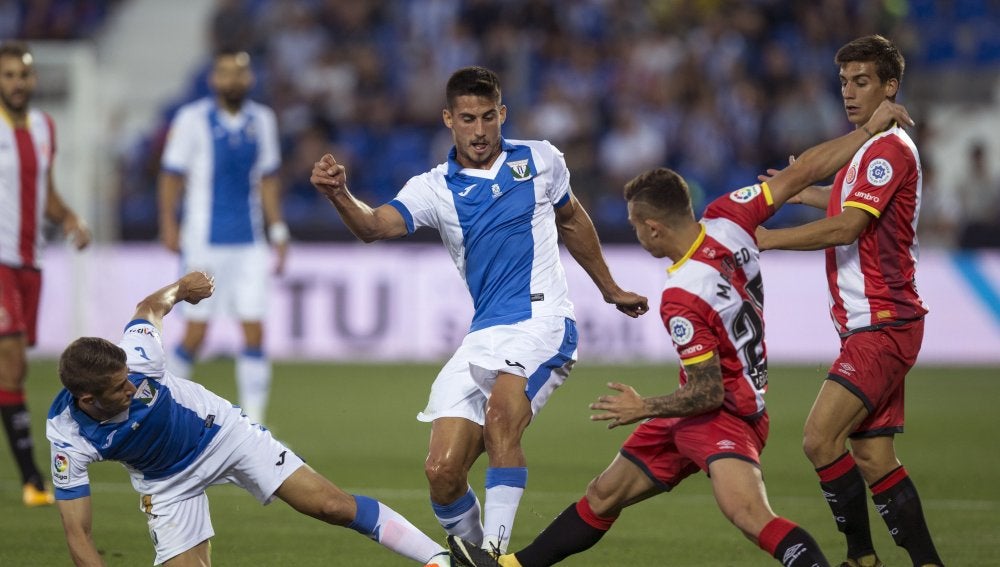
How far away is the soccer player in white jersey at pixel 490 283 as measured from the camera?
589 centimetres

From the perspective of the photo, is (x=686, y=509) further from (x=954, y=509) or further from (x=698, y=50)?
(x=698, y=50)

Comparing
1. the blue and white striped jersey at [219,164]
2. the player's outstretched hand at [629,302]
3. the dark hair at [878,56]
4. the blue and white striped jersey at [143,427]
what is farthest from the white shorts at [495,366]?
the blue and white striped jersey at [219,164]

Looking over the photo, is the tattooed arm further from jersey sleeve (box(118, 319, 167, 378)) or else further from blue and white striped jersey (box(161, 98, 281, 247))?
blue and white striped jersey (box(161, 98, 281, 247))

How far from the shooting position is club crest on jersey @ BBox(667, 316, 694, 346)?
16.8 ft

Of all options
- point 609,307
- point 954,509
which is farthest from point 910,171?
point 609,307

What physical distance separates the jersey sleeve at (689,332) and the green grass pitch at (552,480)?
171 centimetres

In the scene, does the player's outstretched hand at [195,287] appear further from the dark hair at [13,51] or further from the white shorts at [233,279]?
the white shorts at [233,279]

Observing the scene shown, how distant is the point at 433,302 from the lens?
15383 millimetres

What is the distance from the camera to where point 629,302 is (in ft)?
21.3

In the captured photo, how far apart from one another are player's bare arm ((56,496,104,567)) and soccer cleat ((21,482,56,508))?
2913 millimetres

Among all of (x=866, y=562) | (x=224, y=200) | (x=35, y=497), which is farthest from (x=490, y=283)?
(x=224, y=200)

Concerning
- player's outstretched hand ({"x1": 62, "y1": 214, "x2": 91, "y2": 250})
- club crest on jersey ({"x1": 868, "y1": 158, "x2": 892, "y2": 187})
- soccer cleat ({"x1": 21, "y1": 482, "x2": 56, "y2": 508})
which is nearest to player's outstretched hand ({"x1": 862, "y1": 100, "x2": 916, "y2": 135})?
club crest on jersey ({"x1": 868, "y1": 158, "x2": 892, "y2": 187})

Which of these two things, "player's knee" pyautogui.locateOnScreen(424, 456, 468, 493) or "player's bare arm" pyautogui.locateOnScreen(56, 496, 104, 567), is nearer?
"player's bare arm" pyautogui.locateOnScreen(56, 496, 104, 567)

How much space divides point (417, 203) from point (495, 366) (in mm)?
819
